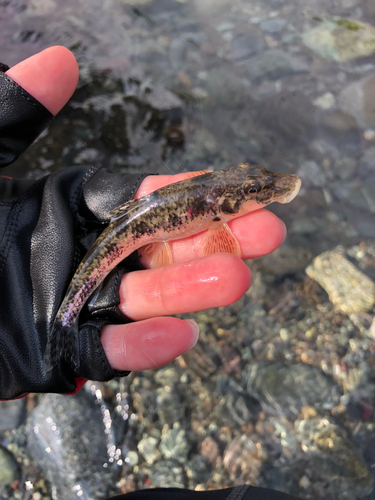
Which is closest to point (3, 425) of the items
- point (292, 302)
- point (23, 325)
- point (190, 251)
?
point (23, 325)

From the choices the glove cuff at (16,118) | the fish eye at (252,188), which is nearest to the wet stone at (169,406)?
the fish eye at (252,188)

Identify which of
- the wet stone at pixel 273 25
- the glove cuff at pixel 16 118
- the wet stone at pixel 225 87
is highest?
the glove cuff at pixel 16 118

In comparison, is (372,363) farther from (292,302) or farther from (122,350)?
(122,350)

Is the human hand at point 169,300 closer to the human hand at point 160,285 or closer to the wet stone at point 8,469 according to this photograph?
the human hand at point 160,285

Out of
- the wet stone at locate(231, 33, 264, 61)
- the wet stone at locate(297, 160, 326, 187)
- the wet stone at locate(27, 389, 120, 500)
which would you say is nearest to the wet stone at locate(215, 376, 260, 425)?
the wet stone at locate(27, 389, 120, 500)

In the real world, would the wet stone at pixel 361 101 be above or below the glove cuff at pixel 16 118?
below
